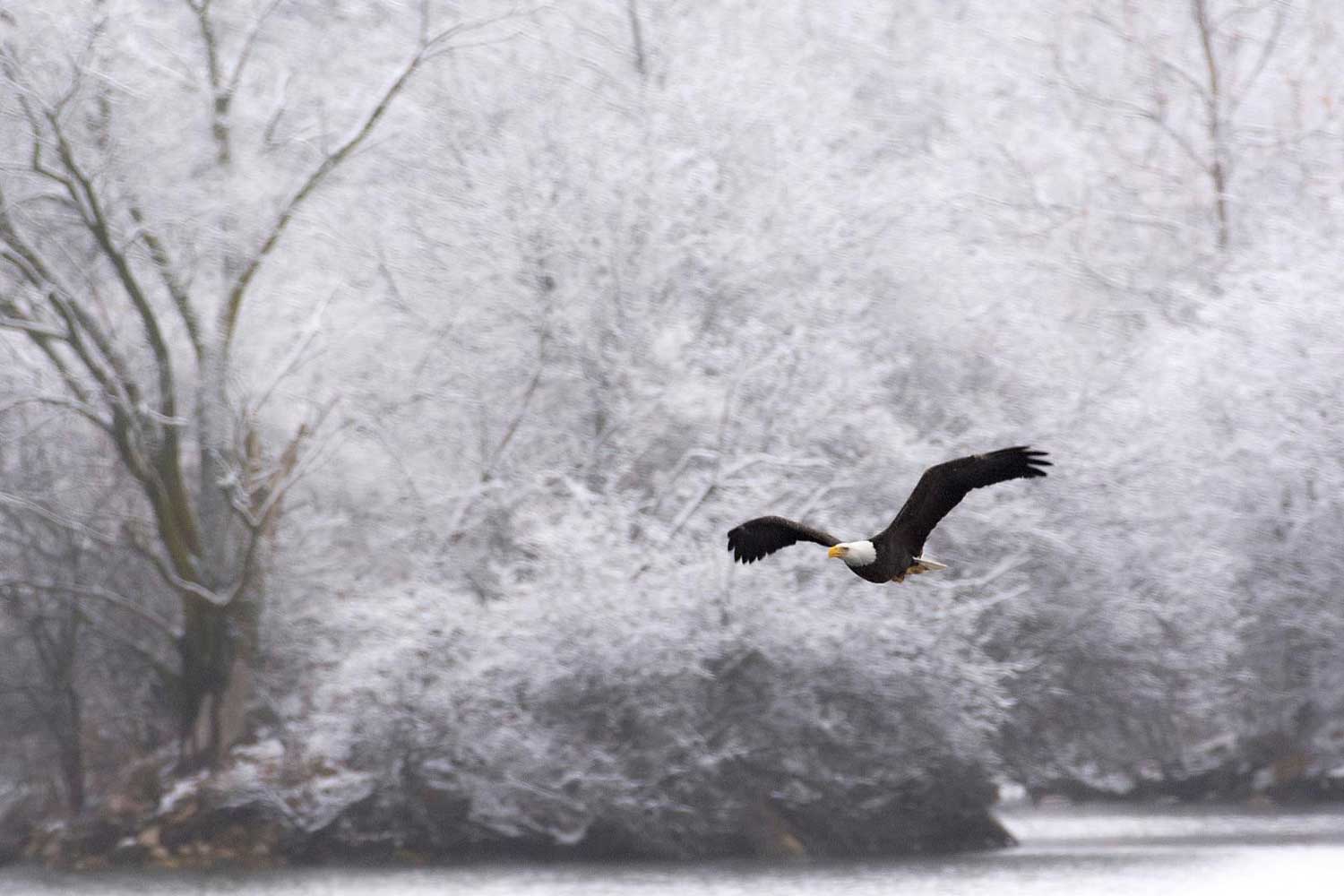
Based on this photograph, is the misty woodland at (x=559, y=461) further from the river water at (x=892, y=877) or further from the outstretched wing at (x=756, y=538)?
the outstretched wing at (x=756, y=538)

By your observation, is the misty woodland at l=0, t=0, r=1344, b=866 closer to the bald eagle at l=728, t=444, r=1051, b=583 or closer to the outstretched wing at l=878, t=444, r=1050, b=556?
the bald eagle at l=728, t=444, r=1051, b=583

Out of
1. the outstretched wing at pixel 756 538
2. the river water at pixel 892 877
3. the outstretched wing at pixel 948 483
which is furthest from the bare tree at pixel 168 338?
the outstretched wing at pixel 948 483

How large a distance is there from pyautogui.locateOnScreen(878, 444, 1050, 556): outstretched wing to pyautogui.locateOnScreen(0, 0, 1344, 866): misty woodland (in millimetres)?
9950

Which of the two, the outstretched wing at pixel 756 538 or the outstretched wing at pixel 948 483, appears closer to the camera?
the outstretched wing at pixel 948 483

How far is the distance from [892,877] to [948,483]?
11.1 meters

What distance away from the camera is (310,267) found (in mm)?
24484

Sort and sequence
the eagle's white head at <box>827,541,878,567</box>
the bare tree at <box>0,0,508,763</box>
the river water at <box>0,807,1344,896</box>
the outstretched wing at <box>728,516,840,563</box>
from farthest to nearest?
the bare tree at <box>0,0,508,763</box> < the river water at <box>0,807,1344,896</box> < the outstretched wing at <box>728,516,840,563</box> < the eagle's white head at <box>827,541,878,567</box>

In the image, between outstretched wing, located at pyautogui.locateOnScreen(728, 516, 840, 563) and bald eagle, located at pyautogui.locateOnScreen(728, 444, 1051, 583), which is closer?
bald eagle, located at pyautogui.locateOnScreen(728, 444, 1051, 583)

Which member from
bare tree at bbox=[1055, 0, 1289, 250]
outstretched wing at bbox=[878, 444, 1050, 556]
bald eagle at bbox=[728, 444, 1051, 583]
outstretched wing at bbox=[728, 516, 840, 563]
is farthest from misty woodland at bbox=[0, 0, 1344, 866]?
outstretched wing at bbox=[878, 444, 1050, 556]

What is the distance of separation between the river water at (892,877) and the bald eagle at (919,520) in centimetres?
888

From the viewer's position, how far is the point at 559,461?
75.5 feet

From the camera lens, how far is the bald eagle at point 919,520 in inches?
370

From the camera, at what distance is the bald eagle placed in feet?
30.8

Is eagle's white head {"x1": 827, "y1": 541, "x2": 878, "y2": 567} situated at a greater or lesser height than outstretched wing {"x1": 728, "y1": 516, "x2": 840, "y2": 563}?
lesser
